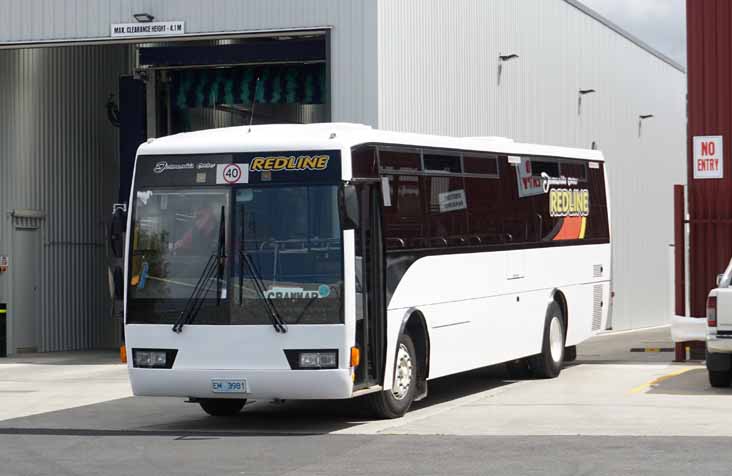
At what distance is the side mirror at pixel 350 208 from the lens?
14211 mm

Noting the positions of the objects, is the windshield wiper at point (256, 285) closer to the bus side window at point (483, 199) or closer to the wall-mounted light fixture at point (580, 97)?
the bus side window at point (483, 199)

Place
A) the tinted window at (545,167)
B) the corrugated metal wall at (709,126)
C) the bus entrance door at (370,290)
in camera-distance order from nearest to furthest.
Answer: the bus entrance door at (370,290), the tinted window at (545,167), the corrugated metal wall at (709,126)

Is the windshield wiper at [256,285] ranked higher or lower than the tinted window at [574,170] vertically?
lower

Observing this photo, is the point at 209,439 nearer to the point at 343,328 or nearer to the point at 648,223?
the point at 343,328

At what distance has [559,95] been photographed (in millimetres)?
37469

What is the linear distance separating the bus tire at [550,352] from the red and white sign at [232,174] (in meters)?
6.52

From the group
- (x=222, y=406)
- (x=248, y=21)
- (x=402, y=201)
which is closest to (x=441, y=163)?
(x=402, y=201)

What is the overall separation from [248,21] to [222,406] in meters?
10.9

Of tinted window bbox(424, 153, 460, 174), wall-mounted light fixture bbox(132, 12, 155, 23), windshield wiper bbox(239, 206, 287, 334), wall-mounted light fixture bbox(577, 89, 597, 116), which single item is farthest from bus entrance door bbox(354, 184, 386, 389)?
wall-mounted light fixture bbox(577, 89, 597, 116)

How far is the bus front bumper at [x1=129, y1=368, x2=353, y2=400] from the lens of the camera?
13.9m

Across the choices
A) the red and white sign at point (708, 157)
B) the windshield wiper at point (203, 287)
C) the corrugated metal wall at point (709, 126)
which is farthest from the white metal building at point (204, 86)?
the windshield wiper at point (203, 287)

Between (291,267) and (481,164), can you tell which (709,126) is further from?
(291,267)

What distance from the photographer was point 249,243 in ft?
47.1

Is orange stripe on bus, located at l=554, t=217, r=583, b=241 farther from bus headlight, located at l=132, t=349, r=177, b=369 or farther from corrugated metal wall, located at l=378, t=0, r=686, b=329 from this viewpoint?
bus headlight, located at l=132, t=349, r=177, b=369
